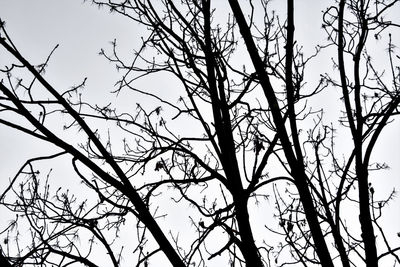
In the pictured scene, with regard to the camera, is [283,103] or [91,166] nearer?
[91,166]

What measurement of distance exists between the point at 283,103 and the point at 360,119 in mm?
888

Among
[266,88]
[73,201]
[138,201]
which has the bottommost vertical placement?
[138,201]

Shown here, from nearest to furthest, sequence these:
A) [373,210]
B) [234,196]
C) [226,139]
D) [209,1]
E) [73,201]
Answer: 1. [373,210]
2. [234,196]
3. [226,139]
4. [209,1]
5. [73,201]

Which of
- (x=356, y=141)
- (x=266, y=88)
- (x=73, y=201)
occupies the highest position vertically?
(x=73, y=201)

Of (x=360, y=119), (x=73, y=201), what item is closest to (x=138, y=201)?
(x=360, y=119)

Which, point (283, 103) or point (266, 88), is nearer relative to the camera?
point (266, 88)

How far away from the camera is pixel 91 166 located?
2.69 m

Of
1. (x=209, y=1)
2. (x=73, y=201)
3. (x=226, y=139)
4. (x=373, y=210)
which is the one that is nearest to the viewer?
(x=373, y=210)

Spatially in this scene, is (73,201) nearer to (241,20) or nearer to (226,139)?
(226,139)

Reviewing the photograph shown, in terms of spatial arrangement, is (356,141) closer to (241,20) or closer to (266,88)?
(266,88)

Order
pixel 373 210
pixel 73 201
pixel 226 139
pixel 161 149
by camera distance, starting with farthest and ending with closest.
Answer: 1. pixel 73 201
2. pixel 161 149
3. pixel 226 139
4. pixel 373 210

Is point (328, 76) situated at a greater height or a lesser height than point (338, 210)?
greater

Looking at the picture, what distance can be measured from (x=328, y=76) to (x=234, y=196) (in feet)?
5.56

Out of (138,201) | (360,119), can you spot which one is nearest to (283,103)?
(360,119)
